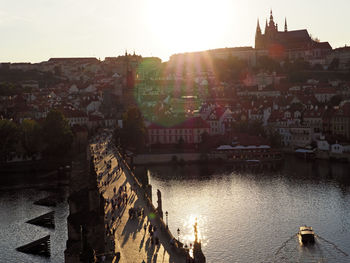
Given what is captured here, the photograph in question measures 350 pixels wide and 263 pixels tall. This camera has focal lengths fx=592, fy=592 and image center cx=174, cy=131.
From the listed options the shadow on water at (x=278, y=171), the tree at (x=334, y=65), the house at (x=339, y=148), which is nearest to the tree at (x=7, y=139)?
the shadow on water at (x=278, y=171)

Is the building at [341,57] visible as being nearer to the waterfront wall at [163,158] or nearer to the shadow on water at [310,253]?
the waterfront wall at [163,158]

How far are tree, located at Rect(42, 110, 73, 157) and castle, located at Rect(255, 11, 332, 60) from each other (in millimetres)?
74577

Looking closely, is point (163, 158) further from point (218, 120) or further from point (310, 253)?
point (310, 253)

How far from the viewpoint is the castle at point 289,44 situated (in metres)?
123

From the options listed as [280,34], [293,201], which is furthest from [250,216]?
[280,34]

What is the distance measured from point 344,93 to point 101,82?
5577cm

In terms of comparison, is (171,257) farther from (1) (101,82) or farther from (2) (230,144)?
(1) (101,82)

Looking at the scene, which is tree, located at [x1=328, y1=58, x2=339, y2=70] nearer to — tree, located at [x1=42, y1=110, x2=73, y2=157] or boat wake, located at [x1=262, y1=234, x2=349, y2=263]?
tree, located at [x1=42, y1=110, x2=73, y2=157]

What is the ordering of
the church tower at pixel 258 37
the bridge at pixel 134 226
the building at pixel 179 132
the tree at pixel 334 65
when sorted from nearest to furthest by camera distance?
the bridge at pixel 134 226, the building at pixel 179 132, the tree at pixel 334 65, the church tower at pixel 258 37

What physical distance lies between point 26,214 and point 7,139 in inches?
889

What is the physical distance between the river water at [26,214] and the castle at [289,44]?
84.9 metres

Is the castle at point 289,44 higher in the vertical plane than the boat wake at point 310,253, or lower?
higher

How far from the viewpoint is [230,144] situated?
6078 cm

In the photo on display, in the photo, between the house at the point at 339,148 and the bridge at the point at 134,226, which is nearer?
the bridge at the point at 134,226
